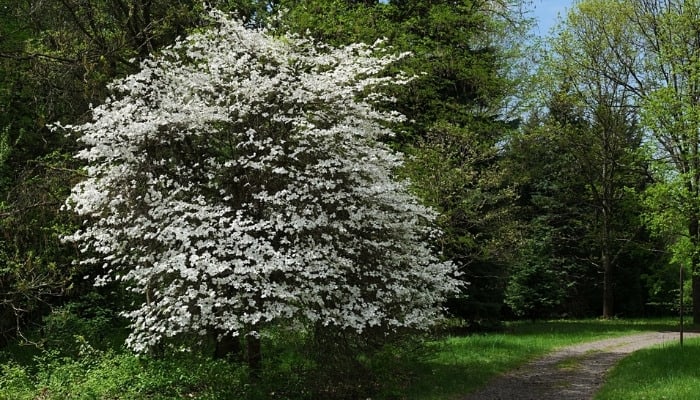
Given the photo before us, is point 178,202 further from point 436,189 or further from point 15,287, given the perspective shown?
point 436,189

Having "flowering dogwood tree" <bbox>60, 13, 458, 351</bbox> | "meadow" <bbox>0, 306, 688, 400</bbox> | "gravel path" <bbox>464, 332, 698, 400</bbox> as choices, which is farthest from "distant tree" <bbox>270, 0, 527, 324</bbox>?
"flowering dogwood tree" <bbox>60, 13, 458, 351</bbox>

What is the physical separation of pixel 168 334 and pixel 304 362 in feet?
6.95

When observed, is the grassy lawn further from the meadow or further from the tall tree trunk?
the tall tree trunk

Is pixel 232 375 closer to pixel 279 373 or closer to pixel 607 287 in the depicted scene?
pixel 279 373

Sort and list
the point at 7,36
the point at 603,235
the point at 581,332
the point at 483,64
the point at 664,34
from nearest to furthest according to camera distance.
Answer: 1. the point at 7,36
2. the point at 483,64
3. the point at 581,332
4. the point at 664,34
5. the point at 603,235

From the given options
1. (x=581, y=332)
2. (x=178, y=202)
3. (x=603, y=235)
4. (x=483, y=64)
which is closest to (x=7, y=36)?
(x=178, y=202)

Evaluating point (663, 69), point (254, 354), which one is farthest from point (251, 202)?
point (663, 69)

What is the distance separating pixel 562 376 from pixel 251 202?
684 centimetres

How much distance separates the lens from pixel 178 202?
25.3 feet

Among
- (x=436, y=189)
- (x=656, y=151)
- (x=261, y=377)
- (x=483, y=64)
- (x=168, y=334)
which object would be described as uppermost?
(x=483, y=64)

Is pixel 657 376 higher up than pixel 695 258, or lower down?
lower down

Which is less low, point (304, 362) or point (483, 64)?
point (483, 64)

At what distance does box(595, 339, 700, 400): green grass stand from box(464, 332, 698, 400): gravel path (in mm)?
345

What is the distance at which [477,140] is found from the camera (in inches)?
655
